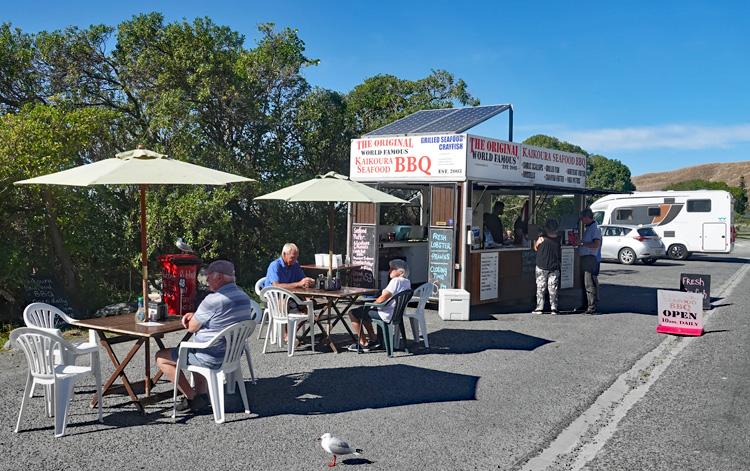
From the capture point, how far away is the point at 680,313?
9.86m

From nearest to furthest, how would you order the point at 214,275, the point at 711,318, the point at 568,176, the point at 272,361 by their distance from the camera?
the point at 214,275
the point at 272,361
the point at 711,318
the point at 568,176

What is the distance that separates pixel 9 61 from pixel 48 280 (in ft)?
19.8

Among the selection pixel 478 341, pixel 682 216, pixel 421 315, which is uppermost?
pixel 682 216

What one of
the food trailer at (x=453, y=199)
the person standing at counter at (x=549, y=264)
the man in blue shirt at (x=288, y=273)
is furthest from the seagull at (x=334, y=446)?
the person standing at counter at (x=549, y=264)

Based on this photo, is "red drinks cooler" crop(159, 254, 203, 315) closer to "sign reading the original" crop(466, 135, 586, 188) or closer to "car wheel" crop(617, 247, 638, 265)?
"sign reading the original" crop(466, 135, 586, 188)

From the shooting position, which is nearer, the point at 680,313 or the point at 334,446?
the point at 334,446

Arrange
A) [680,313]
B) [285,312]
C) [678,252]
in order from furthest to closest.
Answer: [678,252], [680,313], [285,312]

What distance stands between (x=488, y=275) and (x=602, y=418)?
6.37 metres

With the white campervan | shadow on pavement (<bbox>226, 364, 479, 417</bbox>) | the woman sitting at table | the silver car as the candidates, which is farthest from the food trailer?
the white campervan

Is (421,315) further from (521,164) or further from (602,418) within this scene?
(521,164)

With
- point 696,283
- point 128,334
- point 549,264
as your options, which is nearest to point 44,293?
point 128,334

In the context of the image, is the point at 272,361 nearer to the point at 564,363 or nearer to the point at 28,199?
the point at 564,363

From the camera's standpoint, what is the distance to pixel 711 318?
11500mm

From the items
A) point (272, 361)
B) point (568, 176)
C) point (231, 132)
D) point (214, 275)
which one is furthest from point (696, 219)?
point (214, 275)
